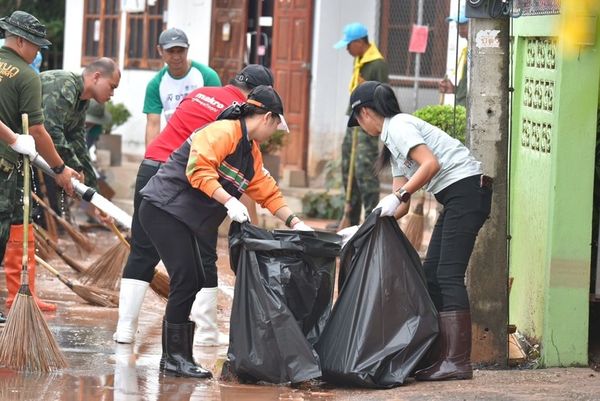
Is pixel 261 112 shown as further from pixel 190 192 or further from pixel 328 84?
pixel 328 84

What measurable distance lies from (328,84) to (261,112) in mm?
9414

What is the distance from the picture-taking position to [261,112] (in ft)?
21.9

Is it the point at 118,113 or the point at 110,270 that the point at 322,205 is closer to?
the point at 118,113

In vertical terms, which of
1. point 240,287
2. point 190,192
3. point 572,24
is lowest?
point 240,287

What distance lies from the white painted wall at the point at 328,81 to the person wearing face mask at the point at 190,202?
914 centimetres

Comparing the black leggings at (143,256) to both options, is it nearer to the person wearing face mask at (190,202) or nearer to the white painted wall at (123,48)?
the person wearing face mask at (190,202)

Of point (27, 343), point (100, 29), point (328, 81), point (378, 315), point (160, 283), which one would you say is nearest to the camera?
point (378, 315)

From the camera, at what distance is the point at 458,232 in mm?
6828

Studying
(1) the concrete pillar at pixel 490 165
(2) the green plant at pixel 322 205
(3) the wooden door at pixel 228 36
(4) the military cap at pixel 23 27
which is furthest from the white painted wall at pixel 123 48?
(1) the concrete pillar at pixel 490 165

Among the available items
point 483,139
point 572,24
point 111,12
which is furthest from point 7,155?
point 111,12

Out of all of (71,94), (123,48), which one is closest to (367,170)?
(71,94)

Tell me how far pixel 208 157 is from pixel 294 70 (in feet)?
32.5

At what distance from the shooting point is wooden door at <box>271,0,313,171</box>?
16.1 metres

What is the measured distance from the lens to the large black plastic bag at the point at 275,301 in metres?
6.50
